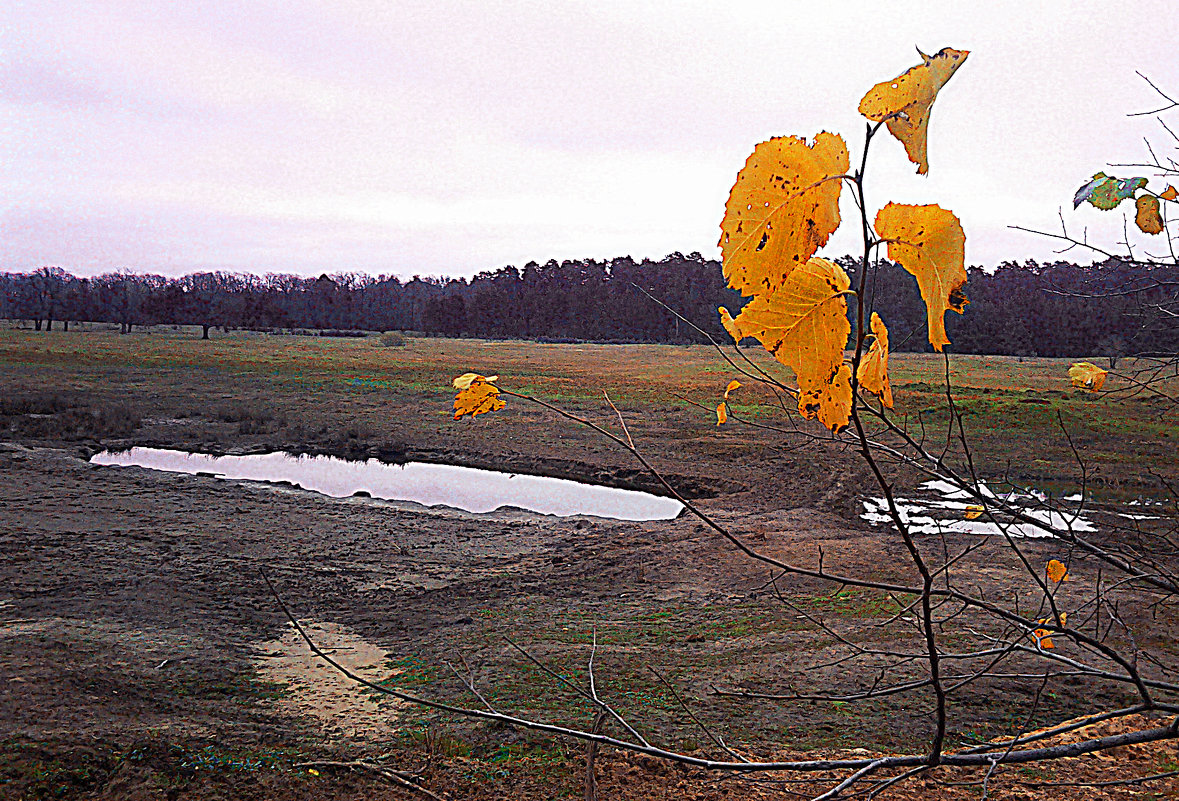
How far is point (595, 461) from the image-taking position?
62.4 ft

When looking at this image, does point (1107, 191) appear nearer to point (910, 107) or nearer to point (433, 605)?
point (910, 107)

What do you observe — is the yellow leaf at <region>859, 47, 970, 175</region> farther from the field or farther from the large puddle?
the large puddle

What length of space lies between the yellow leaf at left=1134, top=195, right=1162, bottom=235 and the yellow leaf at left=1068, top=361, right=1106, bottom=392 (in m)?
0.43

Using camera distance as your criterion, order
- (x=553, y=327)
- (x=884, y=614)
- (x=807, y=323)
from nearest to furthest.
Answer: (x=807, y=323) → (x=884, y=614) → (x=553, y=327)

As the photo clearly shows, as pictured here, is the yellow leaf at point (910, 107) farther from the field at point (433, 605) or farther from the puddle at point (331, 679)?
the puddle at point (331, 679)

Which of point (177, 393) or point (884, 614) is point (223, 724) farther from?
point (177, 393)

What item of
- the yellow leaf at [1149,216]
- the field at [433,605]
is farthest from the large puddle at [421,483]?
the yellow leaf at [1149,216]

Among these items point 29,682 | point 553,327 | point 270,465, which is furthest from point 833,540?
point 553,327

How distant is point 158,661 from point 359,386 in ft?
87.4

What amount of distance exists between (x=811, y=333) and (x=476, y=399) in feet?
2.37

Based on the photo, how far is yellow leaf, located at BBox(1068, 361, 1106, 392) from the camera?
2516mm

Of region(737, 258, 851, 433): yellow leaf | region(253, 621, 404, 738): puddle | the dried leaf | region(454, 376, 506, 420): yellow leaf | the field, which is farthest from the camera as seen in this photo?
region(253, 621, 404, 738): puddle

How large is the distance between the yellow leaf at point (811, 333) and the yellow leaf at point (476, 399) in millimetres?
641

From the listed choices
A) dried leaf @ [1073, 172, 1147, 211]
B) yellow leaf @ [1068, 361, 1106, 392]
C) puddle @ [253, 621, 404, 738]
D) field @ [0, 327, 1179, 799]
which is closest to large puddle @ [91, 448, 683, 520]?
field @ [0, 327, 1179, 799]
